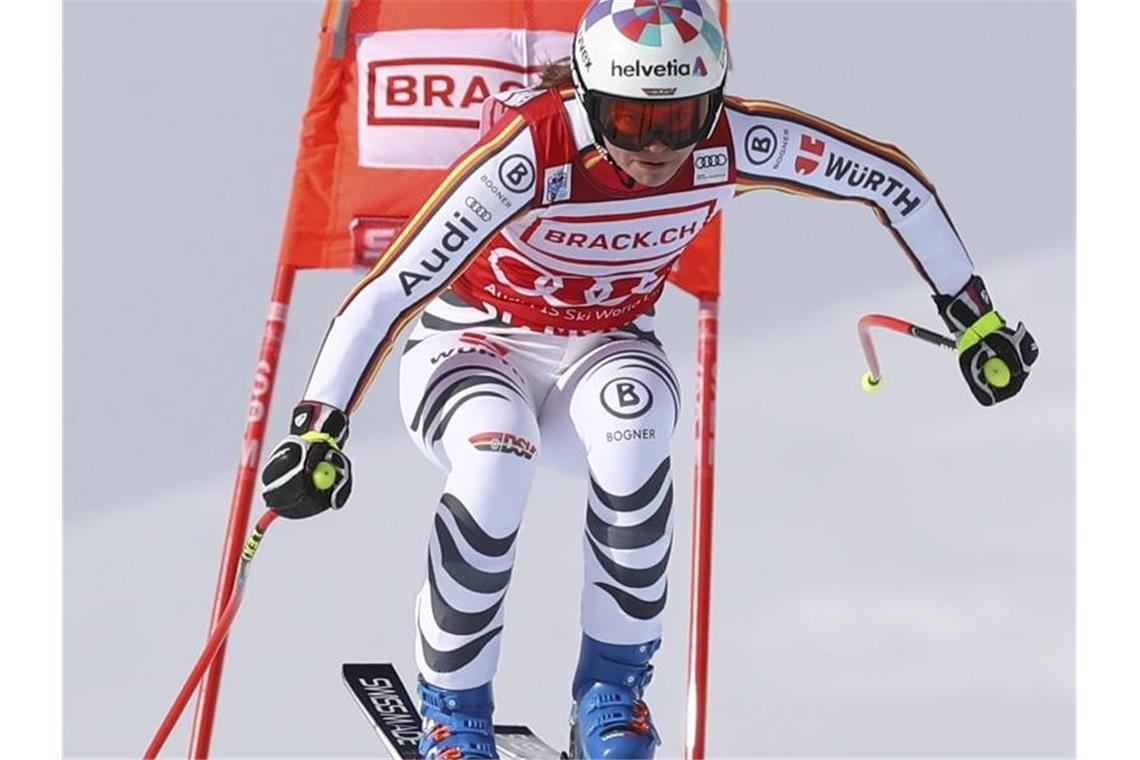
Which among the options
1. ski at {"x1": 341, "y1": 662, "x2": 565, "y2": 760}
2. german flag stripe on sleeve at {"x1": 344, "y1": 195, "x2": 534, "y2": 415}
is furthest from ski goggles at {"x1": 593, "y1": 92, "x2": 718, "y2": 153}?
ski at {"x1": 341, "y1": 662, "x2": 565, "y2": 760}

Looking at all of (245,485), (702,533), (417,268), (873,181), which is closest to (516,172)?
(417,268)

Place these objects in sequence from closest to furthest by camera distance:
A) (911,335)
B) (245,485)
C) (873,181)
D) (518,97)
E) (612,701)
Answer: (612,701) < (518,97) < (873,181) < (911,335) < (245,485)

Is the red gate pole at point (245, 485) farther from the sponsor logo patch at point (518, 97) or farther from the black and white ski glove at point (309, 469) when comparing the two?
the sponsor logo patch at point (518, 97)

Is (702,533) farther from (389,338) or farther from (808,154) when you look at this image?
(389,338)

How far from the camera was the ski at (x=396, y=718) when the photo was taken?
4906 millimetres

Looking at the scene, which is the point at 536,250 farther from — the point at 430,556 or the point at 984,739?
the point at 984,739

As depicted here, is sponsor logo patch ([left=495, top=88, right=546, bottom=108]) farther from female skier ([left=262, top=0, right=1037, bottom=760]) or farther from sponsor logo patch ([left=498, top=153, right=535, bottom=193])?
sponsor logo patch ([left=498, top=153, right=535, bottom=193])

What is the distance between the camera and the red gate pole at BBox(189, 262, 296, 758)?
502cm

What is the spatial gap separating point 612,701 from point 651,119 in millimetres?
1122

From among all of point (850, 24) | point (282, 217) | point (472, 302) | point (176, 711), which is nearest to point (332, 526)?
point (282, 217)

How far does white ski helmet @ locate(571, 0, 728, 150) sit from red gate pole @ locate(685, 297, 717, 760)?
1.15 metres

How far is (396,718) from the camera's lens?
197 inches

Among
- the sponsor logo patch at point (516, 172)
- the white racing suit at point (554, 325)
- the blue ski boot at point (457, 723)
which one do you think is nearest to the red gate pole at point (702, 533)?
the white racing suit at point (554, 325)

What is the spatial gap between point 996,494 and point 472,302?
78.7 inches
